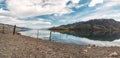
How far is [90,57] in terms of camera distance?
84.2 feet

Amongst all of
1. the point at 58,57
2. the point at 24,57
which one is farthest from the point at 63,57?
the point at 24,57

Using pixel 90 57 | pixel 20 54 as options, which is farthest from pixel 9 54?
pixel 90 57

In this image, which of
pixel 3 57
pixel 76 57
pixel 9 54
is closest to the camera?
pixel 3 57

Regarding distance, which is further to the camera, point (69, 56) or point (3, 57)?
point (69, 56)

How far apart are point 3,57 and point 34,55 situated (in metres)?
3.64

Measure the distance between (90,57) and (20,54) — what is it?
26.0ft

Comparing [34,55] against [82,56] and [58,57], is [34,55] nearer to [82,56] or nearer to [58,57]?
[58,57]

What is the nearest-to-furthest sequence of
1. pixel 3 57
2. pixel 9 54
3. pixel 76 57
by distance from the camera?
pixel 3 57
pixel 9 54
pixel 76 57

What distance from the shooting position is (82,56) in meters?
25.8

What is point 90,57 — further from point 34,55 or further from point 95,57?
point 34,55

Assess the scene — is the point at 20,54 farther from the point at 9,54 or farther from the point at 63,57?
the point at 63,57

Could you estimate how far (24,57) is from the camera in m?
22.8

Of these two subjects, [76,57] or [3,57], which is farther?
[76,57]

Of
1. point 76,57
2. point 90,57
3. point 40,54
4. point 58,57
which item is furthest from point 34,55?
point 90,57
